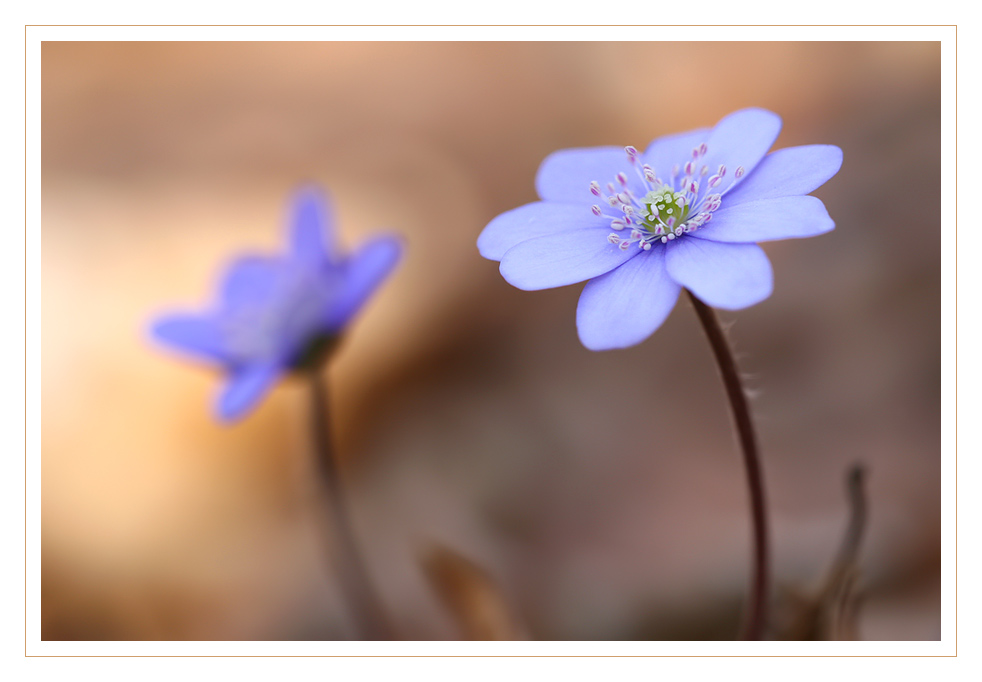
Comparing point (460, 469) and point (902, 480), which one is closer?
point (902, 480)

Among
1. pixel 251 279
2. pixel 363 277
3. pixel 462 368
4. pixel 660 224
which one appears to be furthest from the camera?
pixel 462 368

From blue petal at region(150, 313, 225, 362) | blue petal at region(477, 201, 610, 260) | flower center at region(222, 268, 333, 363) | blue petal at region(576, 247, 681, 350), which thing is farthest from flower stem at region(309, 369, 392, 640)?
blue petal at region(576, 247, 681, 350)

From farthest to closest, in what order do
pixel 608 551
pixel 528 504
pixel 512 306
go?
pixel 512 306
pixel 528 504
pixel 608 551

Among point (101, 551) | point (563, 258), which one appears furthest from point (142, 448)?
point (563, 258)

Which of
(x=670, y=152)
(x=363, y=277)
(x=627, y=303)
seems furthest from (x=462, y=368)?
(x=627, y=303)

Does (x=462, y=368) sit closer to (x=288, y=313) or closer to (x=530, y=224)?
(x=288, y=313)

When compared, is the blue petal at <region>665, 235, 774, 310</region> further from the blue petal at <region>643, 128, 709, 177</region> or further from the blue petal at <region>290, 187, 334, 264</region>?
the blue petal at <region>290, 187, 334, 264</region>
